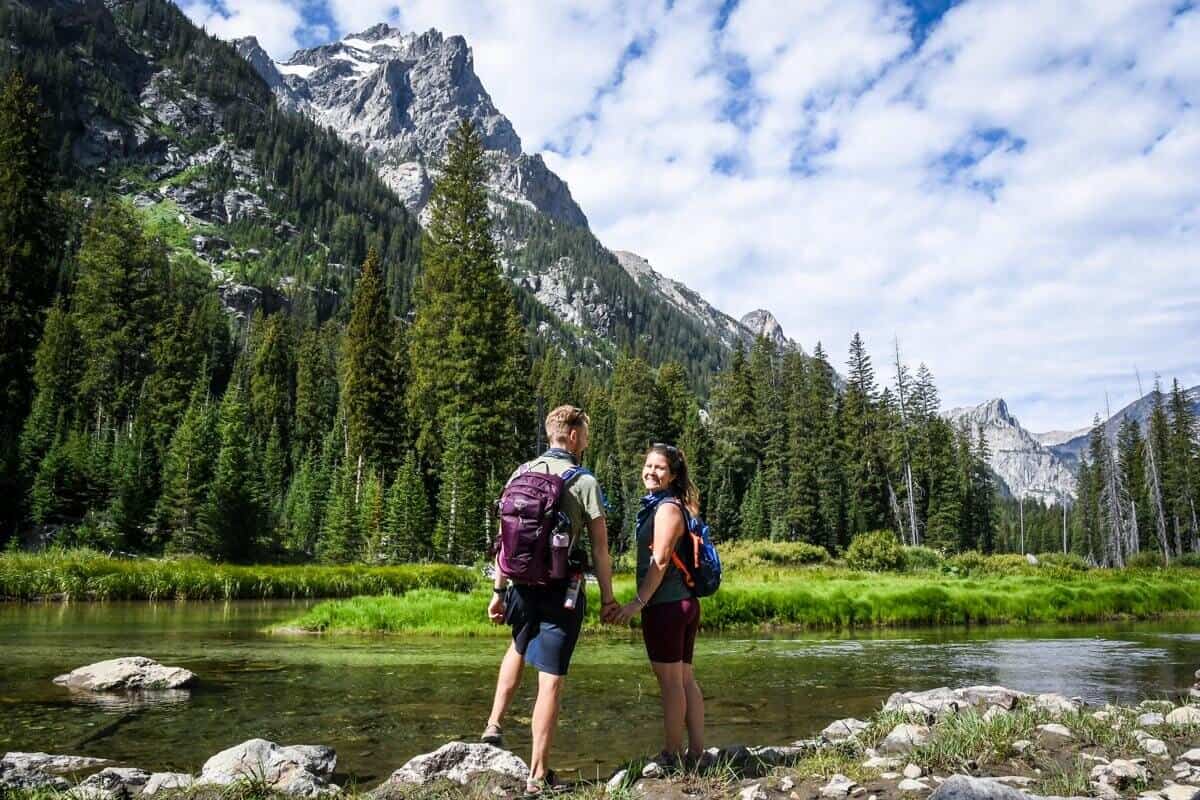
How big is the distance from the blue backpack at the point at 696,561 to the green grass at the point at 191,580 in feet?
41.4

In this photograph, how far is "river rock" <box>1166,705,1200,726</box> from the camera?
218 inches

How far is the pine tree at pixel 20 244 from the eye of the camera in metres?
37.9

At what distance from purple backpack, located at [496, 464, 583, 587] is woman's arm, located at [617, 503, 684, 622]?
684mm

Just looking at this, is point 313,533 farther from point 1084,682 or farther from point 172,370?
point 1084,682

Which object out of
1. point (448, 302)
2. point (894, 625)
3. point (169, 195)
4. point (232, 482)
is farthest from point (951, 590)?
point (169, 195)

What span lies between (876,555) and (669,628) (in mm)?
36035

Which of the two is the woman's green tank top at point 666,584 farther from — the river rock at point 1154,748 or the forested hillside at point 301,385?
the forested hillside at point 301,385

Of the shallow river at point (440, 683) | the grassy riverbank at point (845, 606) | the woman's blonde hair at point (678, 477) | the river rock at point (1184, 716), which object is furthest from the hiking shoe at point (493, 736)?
the grassy riverbank at point (845, 606)

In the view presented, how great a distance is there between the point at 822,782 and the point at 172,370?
189 ft

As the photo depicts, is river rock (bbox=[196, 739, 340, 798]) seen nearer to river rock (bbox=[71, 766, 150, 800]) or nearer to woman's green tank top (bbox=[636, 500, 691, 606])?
river rock (bbox=[71, 766, 150, 800])

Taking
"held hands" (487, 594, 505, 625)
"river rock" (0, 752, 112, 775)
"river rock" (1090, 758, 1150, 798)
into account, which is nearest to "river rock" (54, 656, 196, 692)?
"river rock" (0, 752, 112, 775)

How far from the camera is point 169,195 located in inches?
5374

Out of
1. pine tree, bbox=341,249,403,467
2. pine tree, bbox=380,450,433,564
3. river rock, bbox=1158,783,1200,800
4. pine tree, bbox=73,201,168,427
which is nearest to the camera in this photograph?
river rock, bbox=1158,783,1200,800

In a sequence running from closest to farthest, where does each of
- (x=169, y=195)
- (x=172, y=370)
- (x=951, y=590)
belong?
(x=951, y=590) → (x=172, y=370) → (x=169, y=195)
